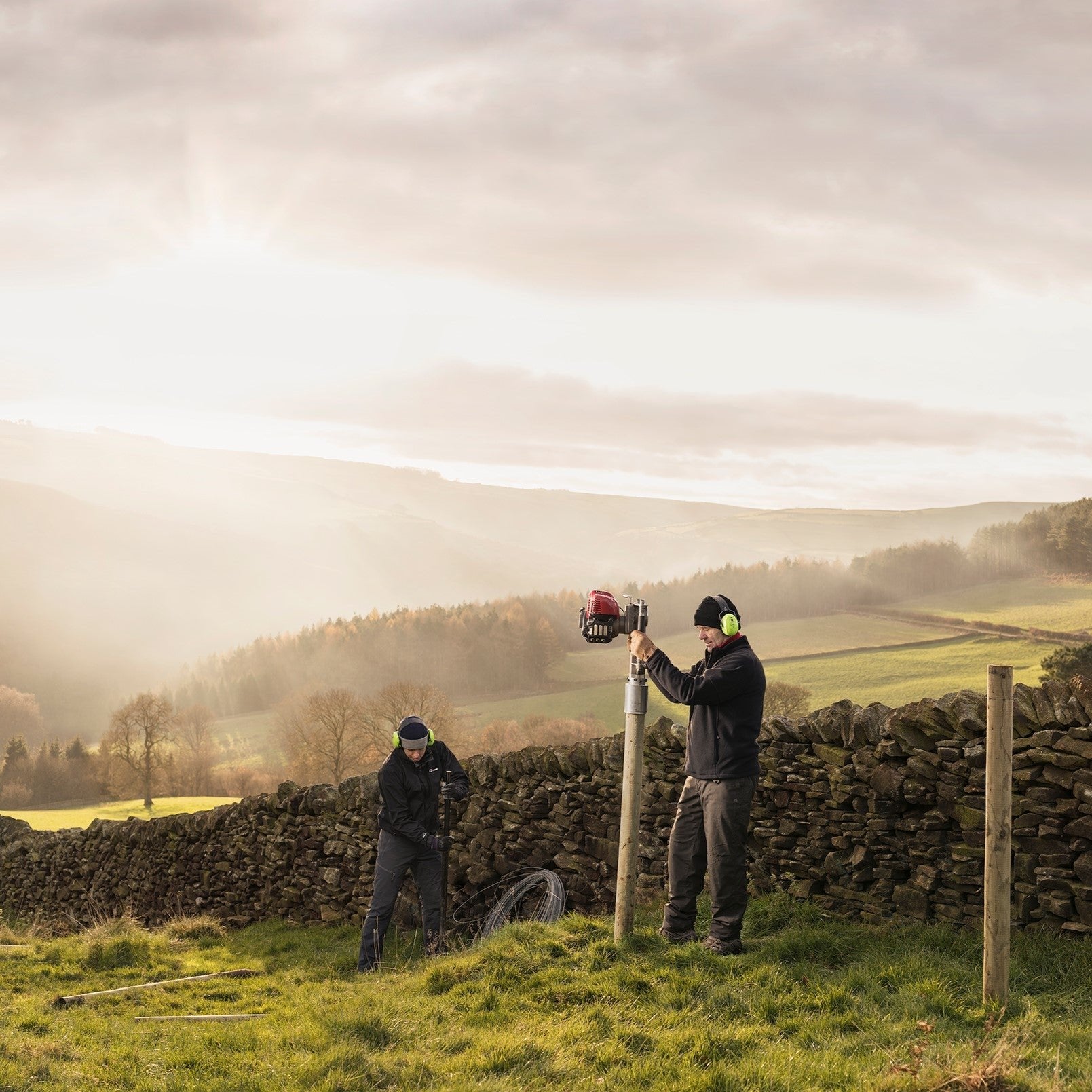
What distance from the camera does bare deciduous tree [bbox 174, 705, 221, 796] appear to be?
62469 mm

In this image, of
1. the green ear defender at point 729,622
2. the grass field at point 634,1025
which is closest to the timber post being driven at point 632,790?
the grass field at point 634,1025

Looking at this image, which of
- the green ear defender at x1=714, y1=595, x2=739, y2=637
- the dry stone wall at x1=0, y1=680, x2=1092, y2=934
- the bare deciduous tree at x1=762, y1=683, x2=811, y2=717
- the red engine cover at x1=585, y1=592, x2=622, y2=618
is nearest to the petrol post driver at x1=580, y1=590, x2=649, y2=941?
the red engine cover at x1=585, y1=592, x2=622, y2=618

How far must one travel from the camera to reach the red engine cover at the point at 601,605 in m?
6.68

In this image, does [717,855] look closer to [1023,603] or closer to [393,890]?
[393,890]

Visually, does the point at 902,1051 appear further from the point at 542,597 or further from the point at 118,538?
the point at 118,538

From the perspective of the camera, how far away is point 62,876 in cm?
1847

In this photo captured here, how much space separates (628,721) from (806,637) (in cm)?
5142

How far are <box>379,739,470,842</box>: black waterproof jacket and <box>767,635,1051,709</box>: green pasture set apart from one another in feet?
115

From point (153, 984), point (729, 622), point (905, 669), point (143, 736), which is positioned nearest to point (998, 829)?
point (729, 622)

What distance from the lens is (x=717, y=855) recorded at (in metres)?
6.43

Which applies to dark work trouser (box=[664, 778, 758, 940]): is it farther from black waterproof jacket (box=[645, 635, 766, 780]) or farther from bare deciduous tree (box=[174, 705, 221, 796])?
bare deciduous tree (box=[174, 705, 221, 796])

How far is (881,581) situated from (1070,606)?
39.7 ft

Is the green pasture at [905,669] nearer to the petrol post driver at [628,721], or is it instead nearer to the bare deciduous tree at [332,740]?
the bare deciduous tree at [332,740]

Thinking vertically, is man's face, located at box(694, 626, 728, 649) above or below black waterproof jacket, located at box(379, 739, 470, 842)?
above
